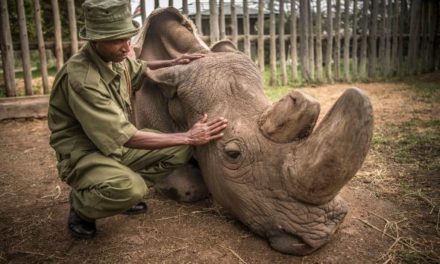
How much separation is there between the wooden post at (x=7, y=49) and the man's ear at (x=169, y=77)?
4576 mm

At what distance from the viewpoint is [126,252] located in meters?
2.84

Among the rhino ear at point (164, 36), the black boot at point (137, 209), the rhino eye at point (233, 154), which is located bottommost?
the black boot at point (137, 209)

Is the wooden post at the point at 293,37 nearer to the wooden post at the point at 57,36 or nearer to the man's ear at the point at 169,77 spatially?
the wooden post at the point at 57,36

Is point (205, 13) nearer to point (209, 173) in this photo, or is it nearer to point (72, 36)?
point (72, 36)

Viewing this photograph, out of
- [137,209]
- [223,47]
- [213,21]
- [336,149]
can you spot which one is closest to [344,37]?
[213,21]

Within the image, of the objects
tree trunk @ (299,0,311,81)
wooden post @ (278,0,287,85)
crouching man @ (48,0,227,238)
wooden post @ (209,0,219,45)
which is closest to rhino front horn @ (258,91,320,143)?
crouching man @ (48,0,227,238)

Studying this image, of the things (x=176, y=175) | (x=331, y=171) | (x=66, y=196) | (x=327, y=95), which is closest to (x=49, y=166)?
(x=66, y=196)

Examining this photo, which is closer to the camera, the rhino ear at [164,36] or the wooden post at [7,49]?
the rhino ear at [164,36]

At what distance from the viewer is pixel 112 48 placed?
2799 mm

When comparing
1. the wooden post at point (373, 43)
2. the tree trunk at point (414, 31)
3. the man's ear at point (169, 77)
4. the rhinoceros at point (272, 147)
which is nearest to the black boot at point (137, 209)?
the rhinoceros at point (272, 147)

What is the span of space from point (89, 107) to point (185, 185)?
3.98 ft

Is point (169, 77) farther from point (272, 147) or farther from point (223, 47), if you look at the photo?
point (272, 147)

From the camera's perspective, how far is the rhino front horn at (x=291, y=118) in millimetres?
2432

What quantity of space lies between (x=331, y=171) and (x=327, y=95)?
651 cm
